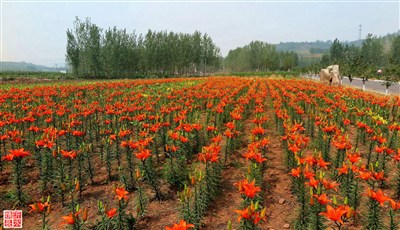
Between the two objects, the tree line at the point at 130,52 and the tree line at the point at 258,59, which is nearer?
the tree line at the point at 130,52

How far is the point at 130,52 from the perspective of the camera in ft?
230

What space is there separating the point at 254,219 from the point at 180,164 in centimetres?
361

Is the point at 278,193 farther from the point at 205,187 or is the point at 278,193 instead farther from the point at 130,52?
the point at 130,52

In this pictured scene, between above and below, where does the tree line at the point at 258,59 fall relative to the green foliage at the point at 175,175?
above

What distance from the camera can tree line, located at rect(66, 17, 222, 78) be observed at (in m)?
63.6

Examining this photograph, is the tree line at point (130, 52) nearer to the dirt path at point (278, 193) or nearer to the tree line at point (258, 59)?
the tree line at point (258, 59)

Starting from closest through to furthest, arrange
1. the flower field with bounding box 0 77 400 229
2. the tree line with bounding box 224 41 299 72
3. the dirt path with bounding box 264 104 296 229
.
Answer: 1. the flower field with bounding box 0 77 400 229
2. the dirt path with bounding box 264 104 296 229
3. the tree line with bounding box 224 41 299 72

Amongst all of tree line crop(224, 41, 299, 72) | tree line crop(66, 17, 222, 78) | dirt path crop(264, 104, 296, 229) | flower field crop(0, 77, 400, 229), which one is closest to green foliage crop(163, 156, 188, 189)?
flower field crop(0, 77, 400, 229)

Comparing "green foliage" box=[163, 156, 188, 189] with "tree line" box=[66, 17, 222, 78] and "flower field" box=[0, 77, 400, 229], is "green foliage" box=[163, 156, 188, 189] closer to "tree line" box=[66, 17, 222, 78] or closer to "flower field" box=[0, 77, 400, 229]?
"flower field" box=[0, 77, 400, 229]

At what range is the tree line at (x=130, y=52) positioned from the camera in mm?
63594

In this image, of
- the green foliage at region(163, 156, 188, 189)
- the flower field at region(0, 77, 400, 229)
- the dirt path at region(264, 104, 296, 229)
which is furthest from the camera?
the green foliage at region(163, 156, 188, 189)

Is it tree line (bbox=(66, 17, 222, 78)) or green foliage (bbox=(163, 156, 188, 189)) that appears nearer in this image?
green foliage (bbox=(163, 156, 188, 189))

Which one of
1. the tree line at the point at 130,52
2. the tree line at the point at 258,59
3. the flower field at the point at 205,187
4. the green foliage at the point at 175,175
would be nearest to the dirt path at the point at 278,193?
the flower field at the point at 205,187

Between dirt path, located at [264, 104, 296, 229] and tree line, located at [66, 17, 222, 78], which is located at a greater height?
tree line, located at [66, 17, 222, 78]
